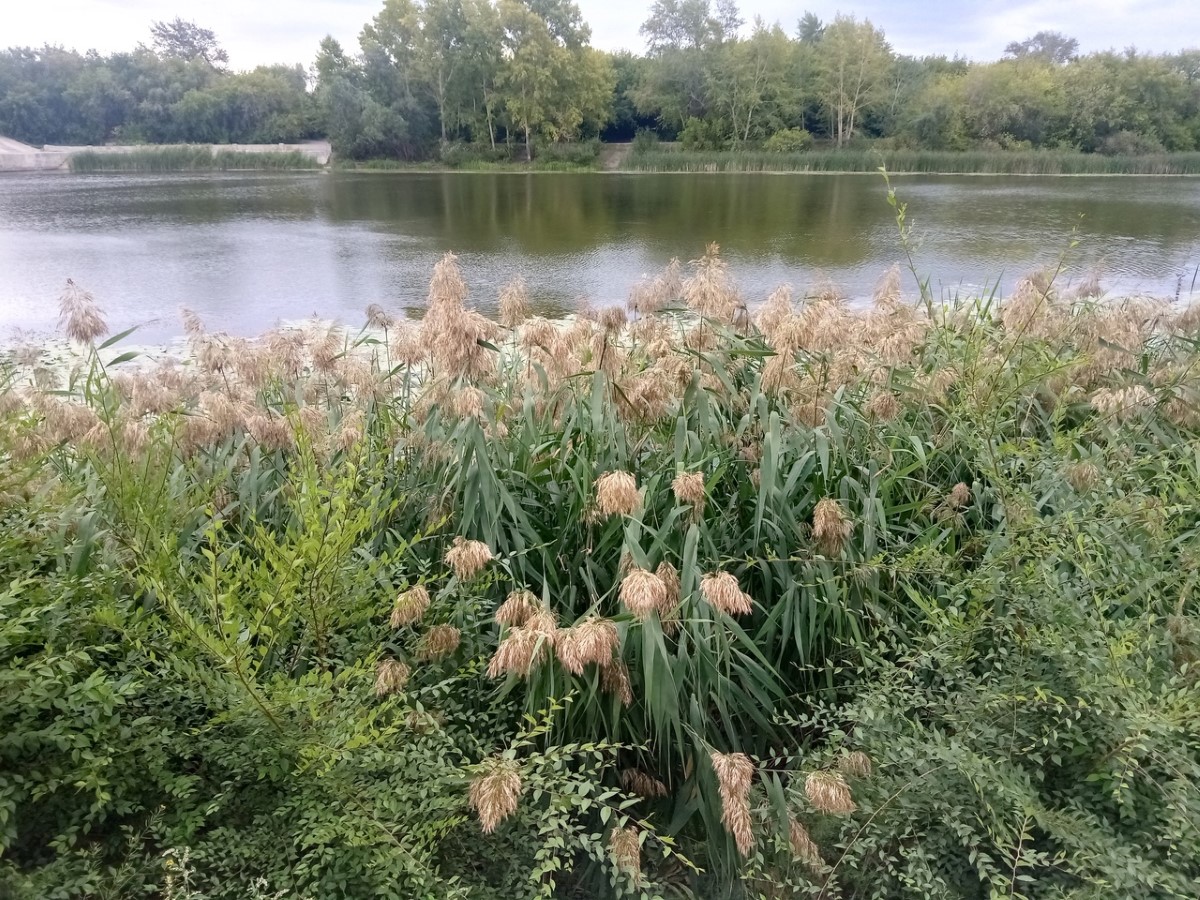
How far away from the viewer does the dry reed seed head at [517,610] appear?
165 cm

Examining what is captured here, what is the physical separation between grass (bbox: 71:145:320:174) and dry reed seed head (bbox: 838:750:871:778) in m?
35.4

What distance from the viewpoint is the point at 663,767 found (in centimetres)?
220

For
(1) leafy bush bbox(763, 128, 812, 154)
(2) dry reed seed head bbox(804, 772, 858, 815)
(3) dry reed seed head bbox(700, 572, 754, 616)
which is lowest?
(2) dry reed seed head bbox(804, 772, 858, 815)

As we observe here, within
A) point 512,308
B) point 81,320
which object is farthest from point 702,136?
point 81,320

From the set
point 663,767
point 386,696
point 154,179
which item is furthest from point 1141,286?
point 154,179

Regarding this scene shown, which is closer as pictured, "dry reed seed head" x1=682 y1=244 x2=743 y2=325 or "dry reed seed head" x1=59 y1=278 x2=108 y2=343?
"dry reed seed head" x1=59 y1=278 x2=108 y2=343

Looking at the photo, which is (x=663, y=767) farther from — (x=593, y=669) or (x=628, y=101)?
(x=628, y=101)

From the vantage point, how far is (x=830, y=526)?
208 centimetres

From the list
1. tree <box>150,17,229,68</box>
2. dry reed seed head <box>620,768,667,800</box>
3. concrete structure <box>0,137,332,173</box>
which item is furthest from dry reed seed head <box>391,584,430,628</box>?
tree <box>150,17,229,68</box>

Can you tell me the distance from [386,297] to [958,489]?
7.62 meters

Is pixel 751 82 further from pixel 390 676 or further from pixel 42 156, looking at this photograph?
pixel 390 676

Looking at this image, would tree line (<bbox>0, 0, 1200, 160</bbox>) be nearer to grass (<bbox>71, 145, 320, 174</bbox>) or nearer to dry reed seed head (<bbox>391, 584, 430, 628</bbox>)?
grass (<bbox>71, 145, 320, 174</bbox>)

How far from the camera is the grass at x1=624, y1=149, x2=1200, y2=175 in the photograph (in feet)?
89.7

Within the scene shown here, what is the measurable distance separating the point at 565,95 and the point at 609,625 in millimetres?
45309
